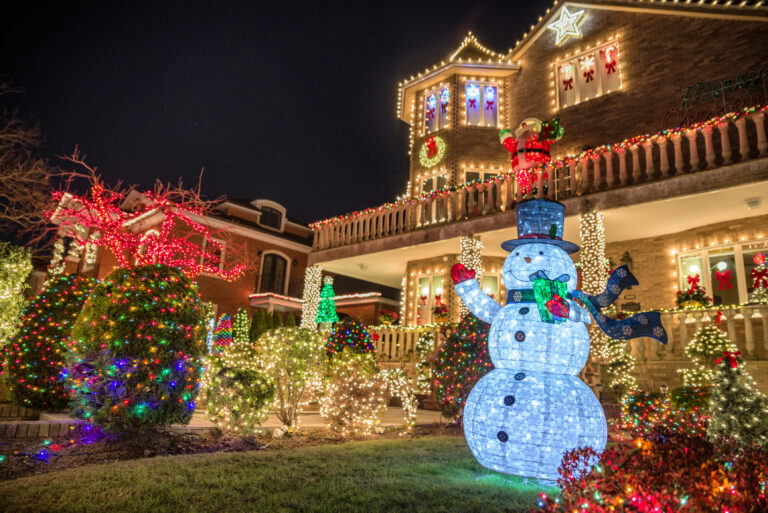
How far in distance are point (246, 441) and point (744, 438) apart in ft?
22.6

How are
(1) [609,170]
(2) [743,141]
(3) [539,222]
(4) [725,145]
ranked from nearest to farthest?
(3) [539,222] < (2) [743,141] < (4) [725,145] < (1) [609,170]

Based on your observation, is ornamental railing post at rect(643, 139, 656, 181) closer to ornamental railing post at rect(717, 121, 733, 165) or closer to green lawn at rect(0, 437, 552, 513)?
ornamental railing post at rect(717, 121, 733, 165)

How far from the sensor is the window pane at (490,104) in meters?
18.1

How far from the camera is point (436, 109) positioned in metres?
19.1

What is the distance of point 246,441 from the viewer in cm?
734

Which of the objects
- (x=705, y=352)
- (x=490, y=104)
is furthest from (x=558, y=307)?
(x=490, y=104)

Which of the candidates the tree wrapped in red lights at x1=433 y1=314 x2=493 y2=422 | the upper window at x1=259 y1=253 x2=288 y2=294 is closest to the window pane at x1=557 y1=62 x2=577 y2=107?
the tree wrapped in red lights at x1=433 y1=314 x2=493 y2=422

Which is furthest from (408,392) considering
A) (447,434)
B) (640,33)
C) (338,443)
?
(640,33)

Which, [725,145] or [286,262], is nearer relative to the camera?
[725,145]

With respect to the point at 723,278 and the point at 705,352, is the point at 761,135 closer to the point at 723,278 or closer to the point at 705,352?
the point at 723,278

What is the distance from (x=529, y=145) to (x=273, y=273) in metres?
18.8

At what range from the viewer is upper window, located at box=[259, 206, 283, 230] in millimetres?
28391

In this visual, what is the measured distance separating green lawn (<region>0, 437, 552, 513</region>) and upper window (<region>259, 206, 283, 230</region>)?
77.0 ft

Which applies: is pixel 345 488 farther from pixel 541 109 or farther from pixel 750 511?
pixel 541 109
